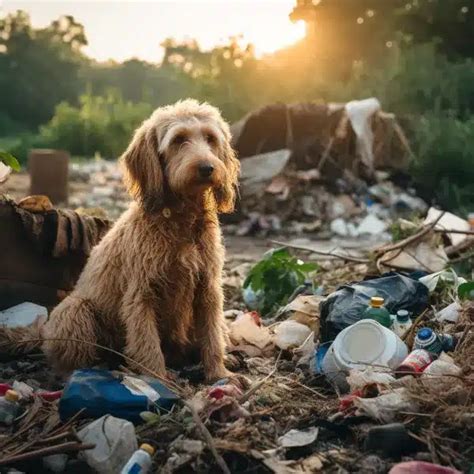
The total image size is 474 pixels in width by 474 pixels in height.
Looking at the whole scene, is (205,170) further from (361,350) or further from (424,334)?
(424,334)

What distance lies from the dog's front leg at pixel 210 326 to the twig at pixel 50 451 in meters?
1.29

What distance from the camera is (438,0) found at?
54.7ft

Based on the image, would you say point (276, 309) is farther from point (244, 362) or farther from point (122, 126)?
point (122, 126)

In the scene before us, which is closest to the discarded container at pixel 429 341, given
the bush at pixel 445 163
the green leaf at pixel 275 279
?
the green leaf at pixel 275 279

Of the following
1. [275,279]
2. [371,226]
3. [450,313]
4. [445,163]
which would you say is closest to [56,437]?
[450,313]

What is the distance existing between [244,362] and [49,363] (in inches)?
47.6

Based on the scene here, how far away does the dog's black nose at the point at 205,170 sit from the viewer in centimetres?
401

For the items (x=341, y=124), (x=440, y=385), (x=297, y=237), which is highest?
(x=341, y=124)

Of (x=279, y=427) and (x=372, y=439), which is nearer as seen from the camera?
(x=372, y=439)

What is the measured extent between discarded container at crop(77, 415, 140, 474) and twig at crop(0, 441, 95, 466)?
0.20ft

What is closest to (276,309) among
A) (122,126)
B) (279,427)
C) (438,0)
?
(279,427)

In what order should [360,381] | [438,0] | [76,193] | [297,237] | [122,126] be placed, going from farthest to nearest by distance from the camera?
[122,126], [438,0], [76,193], [297,237], [360,381]

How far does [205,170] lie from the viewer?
4.02 m

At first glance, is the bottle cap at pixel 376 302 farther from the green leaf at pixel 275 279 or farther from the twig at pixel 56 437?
the twig at pixel 56 437
